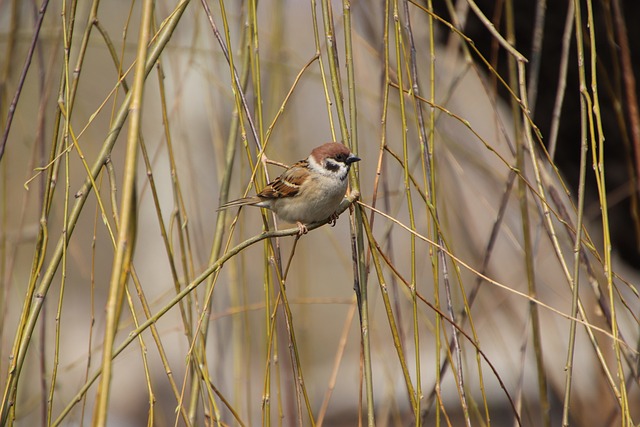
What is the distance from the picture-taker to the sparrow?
193 cm

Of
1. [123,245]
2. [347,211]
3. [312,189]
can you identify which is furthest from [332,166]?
[347,211]

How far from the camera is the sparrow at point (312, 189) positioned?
1933 mm

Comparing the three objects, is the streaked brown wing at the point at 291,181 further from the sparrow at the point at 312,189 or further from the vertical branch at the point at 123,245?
the vertical branch at the point at 123,245

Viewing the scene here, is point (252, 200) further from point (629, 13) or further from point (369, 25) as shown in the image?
point (629, 13)

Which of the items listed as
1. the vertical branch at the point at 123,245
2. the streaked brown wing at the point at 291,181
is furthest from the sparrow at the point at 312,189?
the vertical branch at the point at 123,245

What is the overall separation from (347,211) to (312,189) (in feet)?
5.45

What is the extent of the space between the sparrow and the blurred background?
105mm

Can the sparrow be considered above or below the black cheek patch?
below

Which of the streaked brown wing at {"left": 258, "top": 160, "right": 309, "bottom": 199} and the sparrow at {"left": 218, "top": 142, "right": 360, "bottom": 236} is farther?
the streaked brown wing at {"left": 258, "top": 160, "right": 309, "bottom": 199}

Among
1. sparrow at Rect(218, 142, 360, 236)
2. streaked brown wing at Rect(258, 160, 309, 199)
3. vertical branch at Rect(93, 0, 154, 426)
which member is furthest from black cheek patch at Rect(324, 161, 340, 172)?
vertical branch at Rect(93, 0, 154, 426)

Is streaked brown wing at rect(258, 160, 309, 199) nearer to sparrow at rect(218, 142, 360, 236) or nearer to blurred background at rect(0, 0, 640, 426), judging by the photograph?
sparrow at rect(218, 142, 360, 236)

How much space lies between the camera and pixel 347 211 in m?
3.67

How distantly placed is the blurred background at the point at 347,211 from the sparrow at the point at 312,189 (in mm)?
105

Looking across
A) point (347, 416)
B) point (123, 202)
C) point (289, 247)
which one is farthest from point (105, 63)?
point (123, 202)
